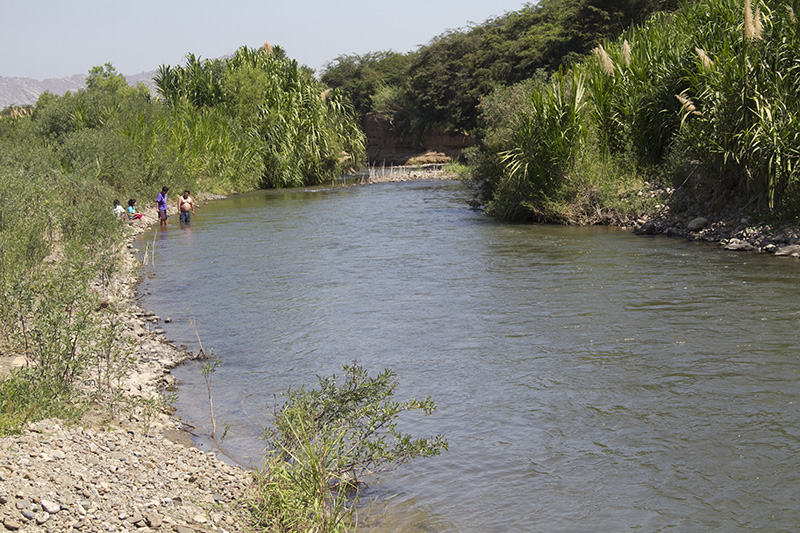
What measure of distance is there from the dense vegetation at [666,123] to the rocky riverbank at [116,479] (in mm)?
12933

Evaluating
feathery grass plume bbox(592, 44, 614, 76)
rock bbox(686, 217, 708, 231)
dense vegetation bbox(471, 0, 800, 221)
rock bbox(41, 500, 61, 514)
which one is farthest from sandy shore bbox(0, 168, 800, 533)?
feathery grass plume bbox(592, 44, 614, 76)

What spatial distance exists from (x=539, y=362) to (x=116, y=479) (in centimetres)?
528

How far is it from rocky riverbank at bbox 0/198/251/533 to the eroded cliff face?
57.2 metres

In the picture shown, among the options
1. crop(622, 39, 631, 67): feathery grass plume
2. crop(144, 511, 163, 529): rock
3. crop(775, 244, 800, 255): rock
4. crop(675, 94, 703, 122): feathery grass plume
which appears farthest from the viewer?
crop(622, 39, 631, 67): feathery grass plume

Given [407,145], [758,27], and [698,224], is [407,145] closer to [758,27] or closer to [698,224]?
[698,224]

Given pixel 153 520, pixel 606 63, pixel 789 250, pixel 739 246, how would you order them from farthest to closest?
pixel 606 63 → pixel 739 246 → pixel 789 250 → pixel 153 520

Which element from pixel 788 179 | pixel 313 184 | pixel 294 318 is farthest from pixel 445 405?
pixel 313 184

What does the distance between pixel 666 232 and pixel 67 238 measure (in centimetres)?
1317

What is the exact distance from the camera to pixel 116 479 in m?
4.96

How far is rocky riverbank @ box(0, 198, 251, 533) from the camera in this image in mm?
4281

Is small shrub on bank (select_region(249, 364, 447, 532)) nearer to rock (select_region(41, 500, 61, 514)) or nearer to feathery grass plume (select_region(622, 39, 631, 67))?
rock (select_region(41, 500, 61, 514))

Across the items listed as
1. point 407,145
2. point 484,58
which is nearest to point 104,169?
point 484,58

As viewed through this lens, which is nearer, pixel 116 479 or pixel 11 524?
pixel 11 524

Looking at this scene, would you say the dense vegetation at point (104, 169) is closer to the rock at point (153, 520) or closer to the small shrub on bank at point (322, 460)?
the rock at point (153, 520)
